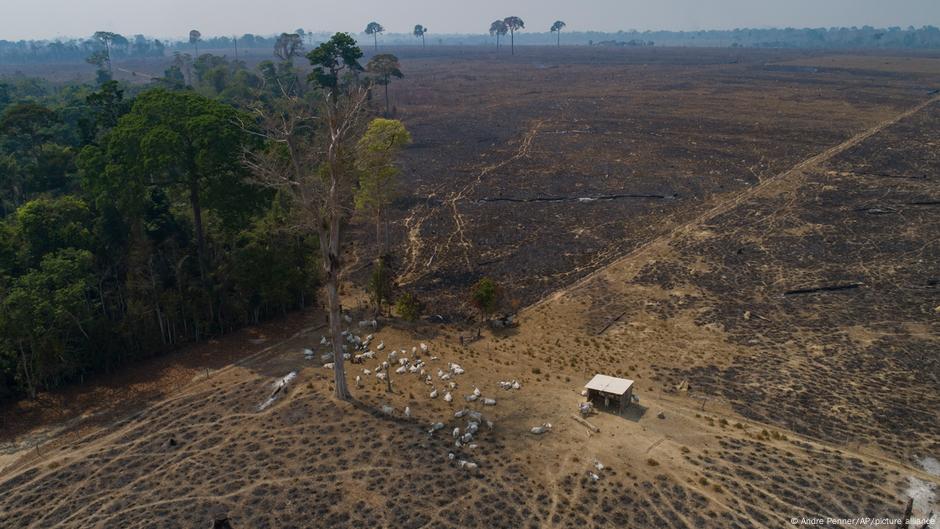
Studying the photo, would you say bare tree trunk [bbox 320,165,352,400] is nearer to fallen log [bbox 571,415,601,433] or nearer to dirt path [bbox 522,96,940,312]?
fallen log [bbox 571,415,601,433]

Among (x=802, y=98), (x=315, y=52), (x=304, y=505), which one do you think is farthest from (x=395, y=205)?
(x=802, y=98)

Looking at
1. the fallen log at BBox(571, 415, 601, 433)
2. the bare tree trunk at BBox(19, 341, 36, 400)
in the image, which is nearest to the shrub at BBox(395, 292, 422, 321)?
the fallen log at BBox(571, 415, 601, 433)

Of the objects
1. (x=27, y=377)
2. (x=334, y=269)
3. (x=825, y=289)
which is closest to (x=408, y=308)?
(x=334, y=269)

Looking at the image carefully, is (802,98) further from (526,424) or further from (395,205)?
(526,424)

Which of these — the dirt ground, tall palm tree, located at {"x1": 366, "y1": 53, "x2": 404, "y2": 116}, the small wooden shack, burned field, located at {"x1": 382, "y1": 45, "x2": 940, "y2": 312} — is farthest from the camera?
tall palm tree, located at {"x1": 366, "y1": 53, "x2": 404, "y2": 116}

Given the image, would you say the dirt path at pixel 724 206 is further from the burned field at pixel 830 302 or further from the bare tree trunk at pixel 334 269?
the bare tree trunk at pixel 334 269

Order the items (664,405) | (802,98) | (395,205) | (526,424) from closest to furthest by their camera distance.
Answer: (526,424)
(664,405)
(395,205)
(802,98)
